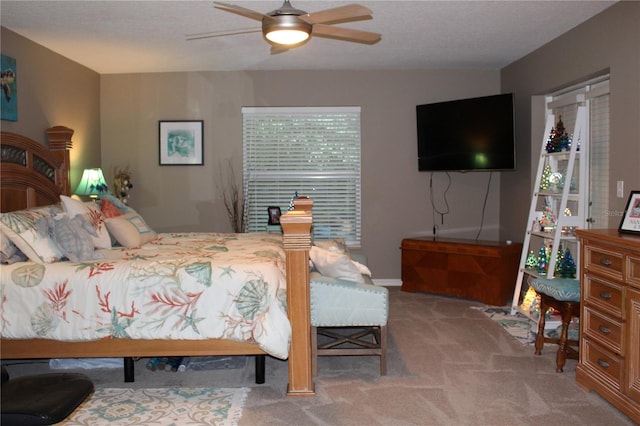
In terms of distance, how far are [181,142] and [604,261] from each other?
4731mm

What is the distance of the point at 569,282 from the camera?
3.83 metres

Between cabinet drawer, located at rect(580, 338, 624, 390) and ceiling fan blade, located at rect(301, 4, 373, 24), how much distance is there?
7.70ft

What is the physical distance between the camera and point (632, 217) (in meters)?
3.23

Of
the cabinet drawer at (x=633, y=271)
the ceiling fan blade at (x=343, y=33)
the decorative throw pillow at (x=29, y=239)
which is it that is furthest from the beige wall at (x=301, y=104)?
the cabinet drawer at (x=633, y=271)

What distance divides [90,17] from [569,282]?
4038 mm

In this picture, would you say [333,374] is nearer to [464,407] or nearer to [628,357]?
[464,407]

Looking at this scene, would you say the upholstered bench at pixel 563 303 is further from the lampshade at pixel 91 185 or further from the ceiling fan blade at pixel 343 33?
the lampshade at pixel 91 185

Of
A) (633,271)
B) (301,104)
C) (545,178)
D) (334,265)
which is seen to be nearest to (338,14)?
(334,265)

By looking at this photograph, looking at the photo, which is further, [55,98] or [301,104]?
[301,104]

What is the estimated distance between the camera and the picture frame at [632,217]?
3.18 m

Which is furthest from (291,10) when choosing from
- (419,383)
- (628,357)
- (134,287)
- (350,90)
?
(350,90)

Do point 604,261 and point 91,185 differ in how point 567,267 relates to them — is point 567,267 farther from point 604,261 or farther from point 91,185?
point 91,185

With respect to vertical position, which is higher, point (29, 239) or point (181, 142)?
point (181, 142)

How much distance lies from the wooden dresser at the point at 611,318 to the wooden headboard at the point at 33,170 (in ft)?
13.4
